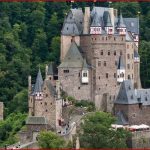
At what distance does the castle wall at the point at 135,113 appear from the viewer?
5519 cm

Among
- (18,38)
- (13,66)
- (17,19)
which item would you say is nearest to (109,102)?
(13,66)

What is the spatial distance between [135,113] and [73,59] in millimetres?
4438

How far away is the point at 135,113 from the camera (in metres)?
55.3

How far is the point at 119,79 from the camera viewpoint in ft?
184

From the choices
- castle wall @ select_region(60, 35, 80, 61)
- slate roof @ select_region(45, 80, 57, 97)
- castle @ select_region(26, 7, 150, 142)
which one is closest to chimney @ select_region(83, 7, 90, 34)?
castle @ select_region(26, 7, 150, 142)

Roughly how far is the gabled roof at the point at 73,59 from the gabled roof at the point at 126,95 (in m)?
2.62

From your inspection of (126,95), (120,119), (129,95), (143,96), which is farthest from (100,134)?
(143,96)

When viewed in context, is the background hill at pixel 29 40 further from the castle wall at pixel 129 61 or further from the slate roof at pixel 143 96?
the slate roof at pixel 143 96

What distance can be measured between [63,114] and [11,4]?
1066 inches

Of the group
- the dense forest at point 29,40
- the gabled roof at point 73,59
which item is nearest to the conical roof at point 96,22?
the gabled roof at point 73,59

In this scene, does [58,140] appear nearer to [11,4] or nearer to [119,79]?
[119,79]

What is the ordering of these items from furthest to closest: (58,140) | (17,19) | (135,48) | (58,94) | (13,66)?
(17,19)
(13,66)
(135,48)
(58,94)
(58,140)

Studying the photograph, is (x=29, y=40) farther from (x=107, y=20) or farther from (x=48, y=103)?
(x=48, y=103)

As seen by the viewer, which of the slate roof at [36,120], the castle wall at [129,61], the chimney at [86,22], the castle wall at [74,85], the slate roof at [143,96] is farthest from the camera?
the castle wall at [129,61]
